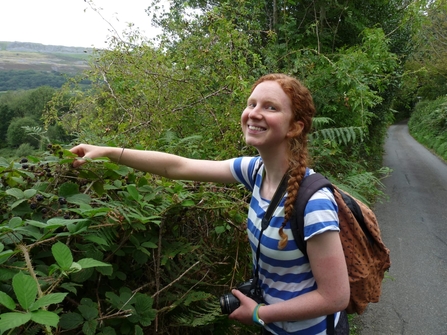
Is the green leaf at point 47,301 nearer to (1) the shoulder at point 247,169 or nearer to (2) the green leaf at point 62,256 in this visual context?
(2) the green leaf at point 62,256

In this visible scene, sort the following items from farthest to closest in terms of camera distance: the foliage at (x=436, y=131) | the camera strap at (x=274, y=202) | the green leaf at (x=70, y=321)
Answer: the foliage at (x=436, y=131) → the camera strap at (x=274, y=202) → the green leaf at (x=70, y=321)

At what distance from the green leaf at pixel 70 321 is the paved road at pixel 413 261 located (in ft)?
10.4

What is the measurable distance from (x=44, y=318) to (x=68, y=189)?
2.22 ft

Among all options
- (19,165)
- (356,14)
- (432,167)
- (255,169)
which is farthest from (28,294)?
(432,167)

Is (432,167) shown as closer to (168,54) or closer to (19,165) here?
(168,54)

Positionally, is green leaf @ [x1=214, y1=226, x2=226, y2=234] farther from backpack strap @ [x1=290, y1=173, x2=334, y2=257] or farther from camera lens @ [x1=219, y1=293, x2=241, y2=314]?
backpack strap @ [x1=290, y1=173, x2=334, y2=257]

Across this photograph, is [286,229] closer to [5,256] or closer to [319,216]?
[319,216]

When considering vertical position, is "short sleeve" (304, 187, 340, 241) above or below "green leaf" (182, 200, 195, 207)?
above

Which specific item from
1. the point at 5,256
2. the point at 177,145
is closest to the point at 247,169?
the point at 177,145

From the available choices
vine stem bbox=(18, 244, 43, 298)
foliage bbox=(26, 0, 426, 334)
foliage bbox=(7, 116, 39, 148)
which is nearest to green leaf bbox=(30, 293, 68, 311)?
vine stem bbox=(18, 244, 43, 298)

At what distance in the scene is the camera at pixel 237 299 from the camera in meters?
1.75

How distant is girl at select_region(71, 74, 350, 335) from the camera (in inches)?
57.0

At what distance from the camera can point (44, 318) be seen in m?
0.95

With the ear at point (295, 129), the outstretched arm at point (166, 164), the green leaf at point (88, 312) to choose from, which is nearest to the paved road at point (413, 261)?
the outstretched arm at point (166, 164)
